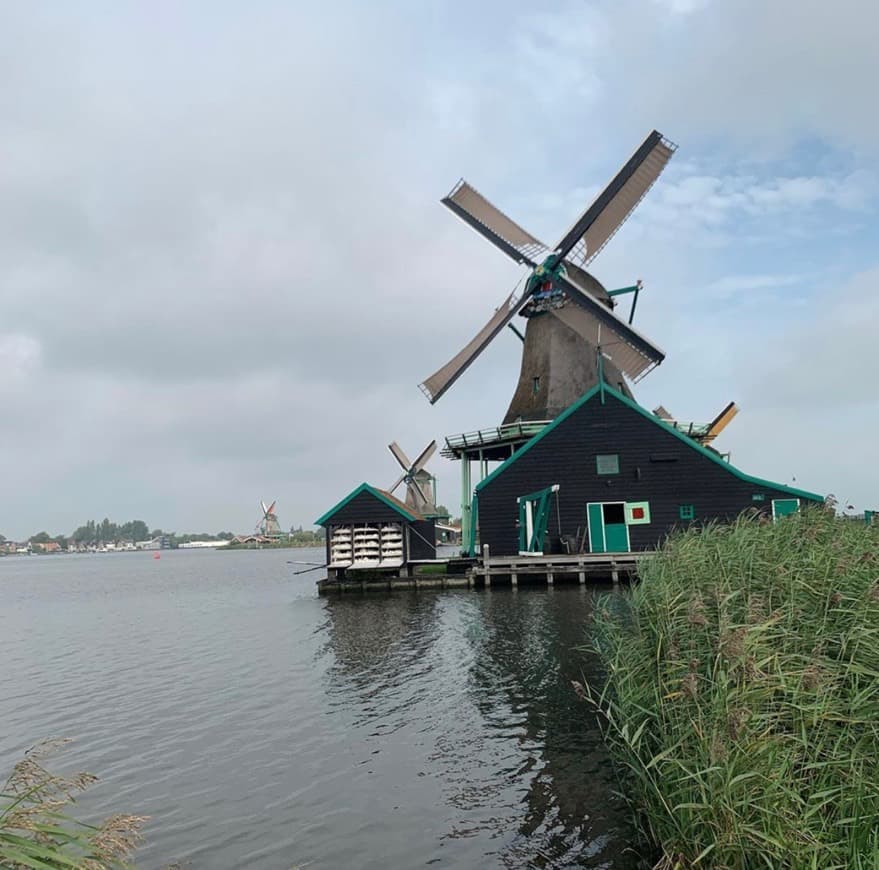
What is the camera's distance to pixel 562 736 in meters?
8.46

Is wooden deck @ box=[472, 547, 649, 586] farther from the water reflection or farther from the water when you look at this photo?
the water reflection

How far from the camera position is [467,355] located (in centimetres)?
3350

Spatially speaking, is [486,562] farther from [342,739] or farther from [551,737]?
[551,737]

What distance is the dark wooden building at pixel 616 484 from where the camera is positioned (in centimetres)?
2608

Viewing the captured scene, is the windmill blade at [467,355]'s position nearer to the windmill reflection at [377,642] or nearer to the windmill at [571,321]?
the windmill at [571,321]

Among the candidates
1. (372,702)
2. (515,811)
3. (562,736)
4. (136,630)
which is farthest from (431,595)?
(515,811)

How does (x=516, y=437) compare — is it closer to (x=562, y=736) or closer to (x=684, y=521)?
(x=684, y=521)

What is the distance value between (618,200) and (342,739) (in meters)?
29.5

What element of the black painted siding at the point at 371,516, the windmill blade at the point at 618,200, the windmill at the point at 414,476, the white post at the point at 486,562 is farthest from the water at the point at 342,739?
the windmill at the point at 414,476

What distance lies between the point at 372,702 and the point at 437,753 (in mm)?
2672

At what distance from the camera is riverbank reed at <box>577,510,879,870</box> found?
13.5 ft

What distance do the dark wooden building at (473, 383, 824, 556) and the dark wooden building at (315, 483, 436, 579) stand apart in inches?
193

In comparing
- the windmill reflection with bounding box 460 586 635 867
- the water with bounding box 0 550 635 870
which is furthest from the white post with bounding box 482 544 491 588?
the windmill reflection with bounding box 460 586 635 867

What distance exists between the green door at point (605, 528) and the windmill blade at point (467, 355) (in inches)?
404
